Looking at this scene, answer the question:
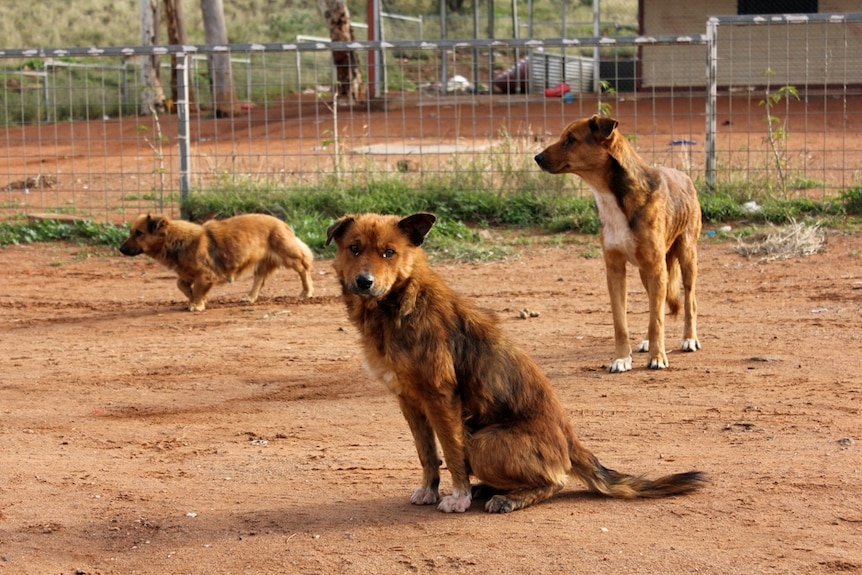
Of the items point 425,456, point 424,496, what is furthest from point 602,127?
point 424,496

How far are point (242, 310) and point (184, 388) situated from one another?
3.27 m

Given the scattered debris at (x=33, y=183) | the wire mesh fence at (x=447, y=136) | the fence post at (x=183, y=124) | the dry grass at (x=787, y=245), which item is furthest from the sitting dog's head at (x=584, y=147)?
the scattered debris at (x=33, y=183)

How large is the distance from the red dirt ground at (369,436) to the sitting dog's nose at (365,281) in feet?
3.50

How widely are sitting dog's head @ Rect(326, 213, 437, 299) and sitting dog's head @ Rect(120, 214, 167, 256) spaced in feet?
21.6

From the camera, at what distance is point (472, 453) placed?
5.23 meters

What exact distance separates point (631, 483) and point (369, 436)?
199cm

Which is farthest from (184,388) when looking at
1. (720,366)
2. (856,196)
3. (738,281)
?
(856,196)

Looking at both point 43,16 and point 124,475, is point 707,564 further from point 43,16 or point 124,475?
point 43,16

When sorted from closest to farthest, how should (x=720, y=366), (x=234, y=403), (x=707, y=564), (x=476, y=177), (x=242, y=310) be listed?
(x=707, y=564) → (x=234, y=403) → (x=720, y=366) → (x=242, y=310) → (x=476, y=177)

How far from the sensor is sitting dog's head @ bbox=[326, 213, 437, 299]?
5238 mm

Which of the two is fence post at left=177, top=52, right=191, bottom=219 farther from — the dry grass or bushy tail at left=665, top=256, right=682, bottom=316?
bushy tail at left=665, top=256, right=682, bottom=316

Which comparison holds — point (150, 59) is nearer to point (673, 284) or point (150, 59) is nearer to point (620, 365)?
point (673, 284)

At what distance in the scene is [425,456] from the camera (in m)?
5.42

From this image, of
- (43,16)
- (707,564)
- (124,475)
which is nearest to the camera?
(707,564)
